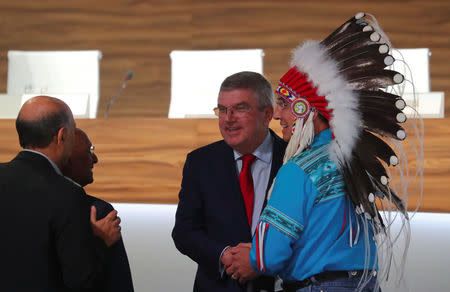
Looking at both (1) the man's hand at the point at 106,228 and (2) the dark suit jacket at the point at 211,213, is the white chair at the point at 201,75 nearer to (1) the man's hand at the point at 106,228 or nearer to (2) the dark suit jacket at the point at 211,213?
(2) the dark suit jacket at the point at 211,213

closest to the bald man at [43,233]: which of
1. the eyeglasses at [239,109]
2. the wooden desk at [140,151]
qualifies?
the eyeglasses at [239,109]

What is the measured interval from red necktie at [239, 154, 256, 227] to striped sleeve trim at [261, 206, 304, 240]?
422mm

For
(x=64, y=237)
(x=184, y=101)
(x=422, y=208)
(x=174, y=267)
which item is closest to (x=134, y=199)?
(x=184, y=101)

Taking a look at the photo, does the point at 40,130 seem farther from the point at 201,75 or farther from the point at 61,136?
the point at 201,75

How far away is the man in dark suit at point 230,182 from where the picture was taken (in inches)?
72.2

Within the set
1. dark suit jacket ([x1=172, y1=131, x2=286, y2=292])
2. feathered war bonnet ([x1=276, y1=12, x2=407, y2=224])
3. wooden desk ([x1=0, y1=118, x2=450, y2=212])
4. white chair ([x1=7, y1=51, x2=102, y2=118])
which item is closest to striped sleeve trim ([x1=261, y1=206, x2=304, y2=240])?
feathered war bonnet ([x1=276, y1=12, x2=407, y2=224])

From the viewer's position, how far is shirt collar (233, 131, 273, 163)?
197 centimetres

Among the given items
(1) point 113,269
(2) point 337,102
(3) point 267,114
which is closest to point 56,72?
(3) point 267,114

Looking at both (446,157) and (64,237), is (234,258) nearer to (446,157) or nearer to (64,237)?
(64,237)

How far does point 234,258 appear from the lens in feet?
5.63

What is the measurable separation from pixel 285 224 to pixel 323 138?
274 mm

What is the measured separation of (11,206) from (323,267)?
79cm

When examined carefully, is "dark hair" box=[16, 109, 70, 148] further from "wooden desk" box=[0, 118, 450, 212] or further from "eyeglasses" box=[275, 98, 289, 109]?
"wooden desk" box=[0, 118, 450, 212]

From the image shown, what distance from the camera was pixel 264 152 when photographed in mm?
1980
